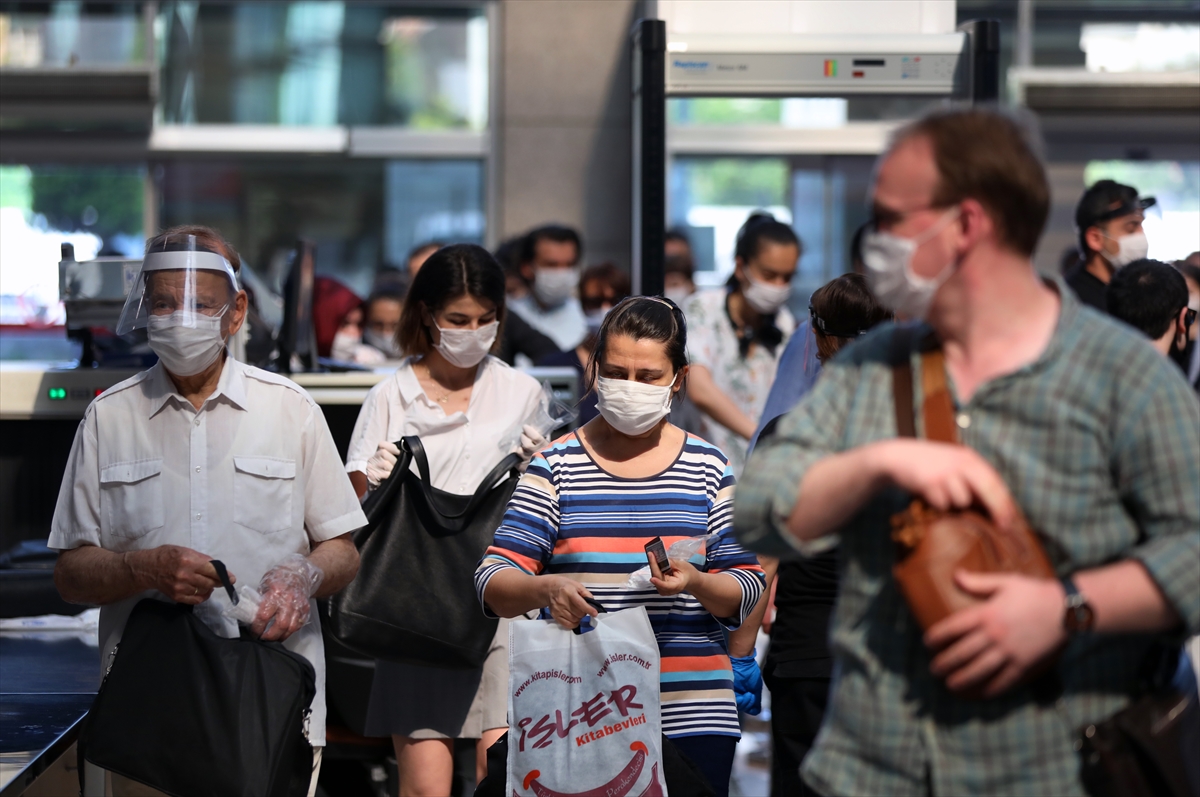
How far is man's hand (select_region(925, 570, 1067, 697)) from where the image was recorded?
61.6 inches

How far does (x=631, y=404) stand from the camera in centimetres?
286

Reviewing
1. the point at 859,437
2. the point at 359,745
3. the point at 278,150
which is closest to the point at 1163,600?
the point at 859,437

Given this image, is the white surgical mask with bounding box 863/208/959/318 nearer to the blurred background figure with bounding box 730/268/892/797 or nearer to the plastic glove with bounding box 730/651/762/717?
the blurred background figure with bounding box 730/268/892/797

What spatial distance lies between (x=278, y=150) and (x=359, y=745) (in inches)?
265

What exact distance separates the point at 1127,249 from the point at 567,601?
3.65m

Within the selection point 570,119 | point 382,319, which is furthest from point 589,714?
point 570,119

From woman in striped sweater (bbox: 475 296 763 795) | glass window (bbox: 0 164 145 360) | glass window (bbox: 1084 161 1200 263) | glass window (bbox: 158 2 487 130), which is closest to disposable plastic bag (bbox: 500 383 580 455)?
woman in striped sweater (bbox: 475 296 763 795)

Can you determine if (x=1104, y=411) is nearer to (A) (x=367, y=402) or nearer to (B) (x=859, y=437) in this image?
(B) (x=859, y=437)

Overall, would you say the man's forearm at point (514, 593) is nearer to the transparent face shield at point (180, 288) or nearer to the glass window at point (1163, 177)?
the transparent face shield at point (180, 288)

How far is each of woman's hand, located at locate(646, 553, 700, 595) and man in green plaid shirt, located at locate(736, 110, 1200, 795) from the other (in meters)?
0.81

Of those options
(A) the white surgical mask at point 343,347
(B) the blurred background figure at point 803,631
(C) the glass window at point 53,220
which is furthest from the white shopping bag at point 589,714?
(C) the glass window at point 53,220

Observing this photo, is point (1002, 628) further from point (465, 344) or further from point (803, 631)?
point (465, 344)

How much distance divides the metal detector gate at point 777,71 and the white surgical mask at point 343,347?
243cm

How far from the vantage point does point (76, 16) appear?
989cm
